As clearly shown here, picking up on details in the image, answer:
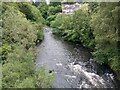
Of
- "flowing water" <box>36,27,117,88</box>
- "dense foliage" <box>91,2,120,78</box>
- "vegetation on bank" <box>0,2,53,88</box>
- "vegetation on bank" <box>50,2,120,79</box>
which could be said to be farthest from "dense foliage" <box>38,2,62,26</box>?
"dense foliage" <box>91,2,120,78</box>

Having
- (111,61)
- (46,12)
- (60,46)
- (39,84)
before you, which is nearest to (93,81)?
(111,61)

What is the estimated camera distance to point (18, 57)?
19891 mm

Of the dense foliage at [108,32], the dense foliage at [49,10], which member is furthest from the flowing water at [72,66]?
the dense foliage at [49,10]

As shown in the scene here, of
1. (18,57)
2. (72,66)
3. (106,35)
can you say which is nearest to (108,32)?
(106,35)

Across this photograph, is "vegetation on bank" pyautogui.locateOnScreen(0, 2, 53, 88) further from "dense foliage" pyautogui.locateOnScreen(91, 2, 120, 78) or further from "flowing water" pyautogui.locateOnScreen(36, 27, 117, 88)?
"dense foliage" pyautogui.locateOnScreen(91, 2, 120, 78)

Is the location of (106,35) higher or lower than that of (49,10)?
lower

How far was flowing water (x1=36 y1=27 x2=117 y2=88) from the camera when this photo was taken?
2066cm

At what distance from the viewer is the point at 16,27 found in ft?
81.1

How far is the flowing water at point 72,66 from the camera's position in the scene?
2066cm

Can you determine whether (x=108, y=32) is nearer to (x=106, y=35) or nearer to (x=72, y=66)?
(x=106, y=35)

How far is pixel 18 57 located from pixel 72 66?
6.39 m

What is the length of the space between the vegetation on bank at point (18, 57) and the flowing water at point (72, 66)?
2.07 meters

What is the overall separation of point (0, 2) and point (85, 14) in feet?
36.2

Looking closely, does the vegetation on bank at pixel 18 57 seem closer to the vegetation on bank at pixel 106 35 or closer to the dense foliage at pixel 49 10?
the vegetation on bank at pixel 106 35
